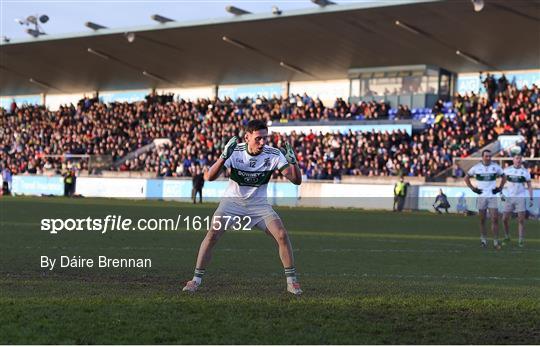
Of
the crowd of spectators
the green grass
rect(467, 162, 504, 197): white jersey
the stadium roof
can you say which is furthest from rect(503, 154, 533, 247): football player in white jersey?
the stadium roof

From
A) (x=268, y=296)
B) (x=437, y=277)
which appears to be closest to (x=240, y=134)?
(x=437, y=277)

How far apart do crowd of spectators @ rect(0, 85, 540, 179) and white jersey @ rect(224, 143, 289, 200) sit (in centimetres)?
3281

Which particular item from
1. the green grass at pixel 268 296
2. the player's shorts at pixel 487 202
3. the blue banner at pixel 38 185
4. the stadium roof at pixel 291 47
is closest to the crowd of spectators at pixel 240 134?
the blue banner at pixel 38 185

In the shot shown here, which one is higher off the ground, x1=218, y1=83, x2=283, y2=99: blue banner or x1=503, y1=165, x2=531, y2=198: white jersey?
x1=218, y1=83, x2=283, y2=99: blue banner

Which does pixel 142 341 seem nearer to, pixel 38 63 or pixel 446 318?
pixel 446 318

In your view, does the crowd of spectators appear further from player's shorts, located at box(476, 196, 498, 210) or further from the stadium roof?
player's shorts, located at box(476, 196, 498, 210)

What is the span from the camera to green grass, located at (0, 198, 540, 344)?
365 inches

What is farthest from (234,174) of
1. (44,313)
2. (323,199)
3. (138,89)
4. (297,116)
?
(138,89)

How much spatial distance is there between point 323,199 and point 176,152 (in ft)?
46.6

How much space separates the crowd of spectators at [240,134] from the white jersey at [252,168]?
32.8 m

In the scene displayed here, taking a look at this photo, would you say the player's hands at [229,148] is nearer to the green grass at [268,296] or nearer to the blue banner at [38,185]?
the green grass at [268,296]

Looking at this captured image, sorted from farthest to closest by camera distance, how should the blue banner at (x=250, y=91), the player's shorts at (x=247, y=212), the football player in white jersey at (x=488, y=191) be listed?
the blue banner at (x=250, y=91) < the football player in white jersey at (x=488, y=191) < the player's shorts at (x=247, y=212)

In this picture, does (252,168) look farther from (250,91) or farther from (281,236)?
(250,91)

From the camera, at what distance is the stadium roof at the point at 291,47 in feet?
163
